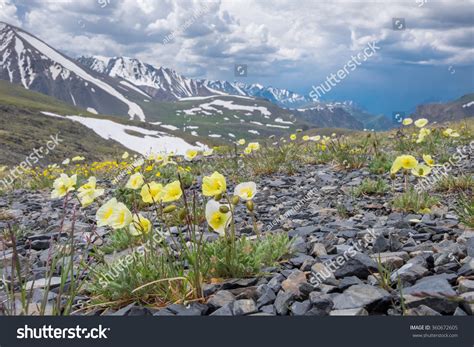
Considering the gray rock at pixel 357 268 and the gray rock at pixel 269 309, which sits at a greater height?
the gray rock at pixel 357 268

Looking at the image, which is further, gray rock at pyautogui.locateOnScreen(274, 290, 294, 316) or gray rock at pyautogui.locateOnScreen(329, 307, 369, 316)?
gray rock at pyautogui.locateOnScreen(274, 290, 294, 316)

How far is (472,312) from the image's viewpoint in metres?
2.62

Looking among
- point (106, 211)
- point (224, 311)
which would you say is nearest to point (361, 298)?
point (224, 311)

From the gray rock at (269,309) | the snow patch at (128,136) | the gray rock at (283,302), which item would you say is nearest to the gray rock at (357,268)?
the gray rock at (283,302)

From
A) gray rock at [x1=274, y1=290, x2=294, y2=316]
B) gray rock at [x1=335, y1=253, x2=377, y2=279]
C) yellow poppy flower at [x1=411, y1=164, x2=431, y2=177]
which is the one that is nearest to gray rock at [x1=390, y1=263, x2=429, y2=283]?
gray rock at [x1=335, y1=253, x2=377, y2=279]

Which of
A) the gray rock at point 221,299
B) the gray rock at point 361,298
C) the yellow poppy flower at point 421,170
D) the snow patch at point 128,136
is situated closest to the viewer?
the gray rock at point 361,298

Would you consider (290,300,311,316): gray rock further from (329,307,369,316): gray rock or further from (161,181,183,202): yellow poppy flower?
(161,181,183,202): yellow poppy flower

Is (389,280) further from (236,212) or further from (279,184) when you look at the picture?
(279,184)

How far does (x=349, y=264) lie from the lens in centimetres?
347

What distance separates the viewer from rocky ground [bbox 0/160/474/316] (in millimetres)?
2834

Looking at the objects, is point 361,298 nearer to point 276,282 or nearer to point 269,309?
point 269,309

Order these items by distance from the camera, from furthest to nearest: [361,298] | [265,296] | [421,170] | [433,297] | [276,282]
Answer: [421,170] < [276,282] < [265,296] < [361,298] < [433,297]

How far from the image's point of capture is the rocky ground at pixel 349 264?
2.83 meters

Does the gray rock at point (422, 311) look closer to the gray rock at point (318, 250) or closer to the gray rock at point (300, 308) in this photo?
the gray rock at point (300, 308)
